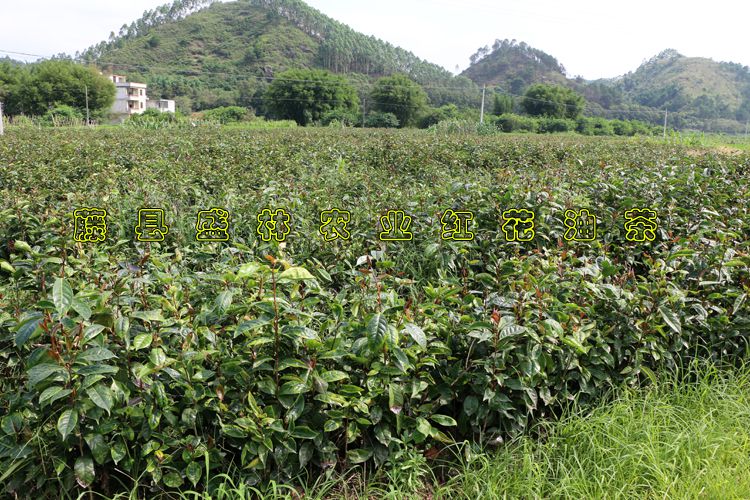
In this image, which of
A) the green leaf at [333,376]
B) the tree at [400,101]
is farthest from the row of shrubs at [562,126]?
the green leaf at [333,376]

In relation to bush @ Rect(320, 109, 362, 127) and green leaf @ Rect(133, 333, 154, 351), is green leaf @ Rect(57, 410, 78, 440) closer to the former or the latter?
green leaf @ Rect(133, 333, 154, 351)

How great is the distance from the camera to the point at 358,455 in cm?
171

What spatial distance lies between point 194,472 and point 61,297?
1.88 feet

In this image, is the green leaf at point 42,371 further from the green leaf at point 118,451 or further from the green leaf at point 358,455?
the green leaf at point 358,455

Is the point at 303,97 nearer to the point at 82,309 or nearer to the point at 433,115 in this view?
the point at 433,115

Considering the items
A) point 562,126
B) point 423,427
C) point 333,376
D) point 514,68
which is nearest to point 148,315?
point 333,376

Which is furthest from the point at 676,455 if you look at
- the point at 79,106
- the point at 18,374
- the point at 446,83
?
the point at 446,83

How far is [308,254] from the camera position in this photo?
2.79 meters

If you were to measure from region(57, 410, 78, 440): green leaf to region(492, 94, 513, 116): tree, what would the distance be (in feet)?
204

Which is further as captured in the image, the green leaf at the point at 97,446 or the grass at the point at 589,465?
the grass at the point at 589,465

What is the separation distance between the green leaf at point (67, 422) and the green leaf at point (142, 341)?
0.21m

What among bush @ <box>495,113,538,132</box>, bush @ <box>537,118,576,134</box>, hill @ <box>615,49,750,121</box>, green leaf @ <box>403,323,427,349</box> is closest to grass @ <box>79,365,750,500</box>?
green leaf @ <box>403,323,427,349</box>

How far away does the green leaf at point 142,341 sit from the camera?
1490mm

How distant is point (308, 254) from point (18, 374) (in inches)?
52.4
